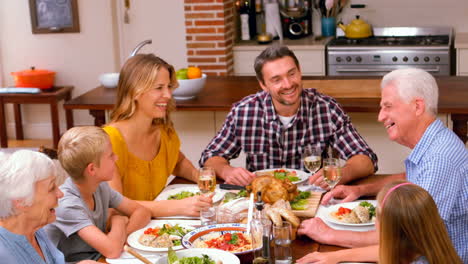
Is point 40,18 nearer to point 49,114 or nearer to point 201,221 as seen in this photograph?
point 49,114

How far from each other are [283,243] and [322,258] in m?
0.16

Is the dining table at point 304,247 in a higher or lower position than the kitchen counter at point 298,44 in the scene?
lower

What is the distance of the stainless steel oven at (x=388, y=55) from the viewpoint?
6.11 metres

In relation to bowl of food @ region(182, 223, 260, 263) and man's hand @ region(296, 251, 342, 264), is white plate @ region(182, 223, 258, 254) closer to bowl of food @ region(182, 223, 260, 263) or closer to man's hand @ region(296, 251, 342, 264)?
bowl of food @ region(182, 223, 260, 263)

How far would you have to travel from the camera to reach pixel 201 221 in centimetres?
255

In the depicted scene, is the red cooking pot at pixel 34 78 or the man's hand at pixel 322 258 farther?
the red cooking pot at pixel 34 78

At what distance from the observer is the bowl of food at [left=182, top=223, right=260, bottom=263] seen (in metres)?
2.26

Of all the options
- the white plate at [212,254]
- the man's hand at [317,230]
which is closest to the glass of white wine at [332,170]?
the man's hand at [317,230]

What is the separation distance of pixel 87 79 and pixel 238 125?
371cm

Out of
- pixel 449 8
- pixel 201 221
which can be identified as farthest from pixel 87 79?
pixel 201 221

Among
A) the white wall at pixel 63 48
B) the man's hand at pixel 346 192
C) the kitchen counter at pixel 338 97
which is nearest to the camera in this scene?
the man's hand at pixel 346 192

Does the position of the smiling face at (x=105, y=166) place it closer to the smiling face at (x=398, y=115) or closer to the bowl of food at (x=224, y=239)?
the bowl of food at (x=224, y=239)

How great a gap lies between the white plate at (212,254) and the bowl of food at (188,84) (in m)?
2.22

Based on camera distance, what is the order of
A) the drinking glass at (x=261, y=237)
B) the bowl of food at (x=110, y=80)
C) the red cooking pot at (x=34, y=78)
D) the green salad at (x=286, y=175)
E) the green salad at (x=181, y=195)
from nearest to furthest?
the drinking glass at (x=261, y=237) < the green salad at (x=181, y=195) < the green salad at (x=286, y=175) < the bowl of food at (x=110, y=80) < the red cooking pot at (x=34, y=78)
